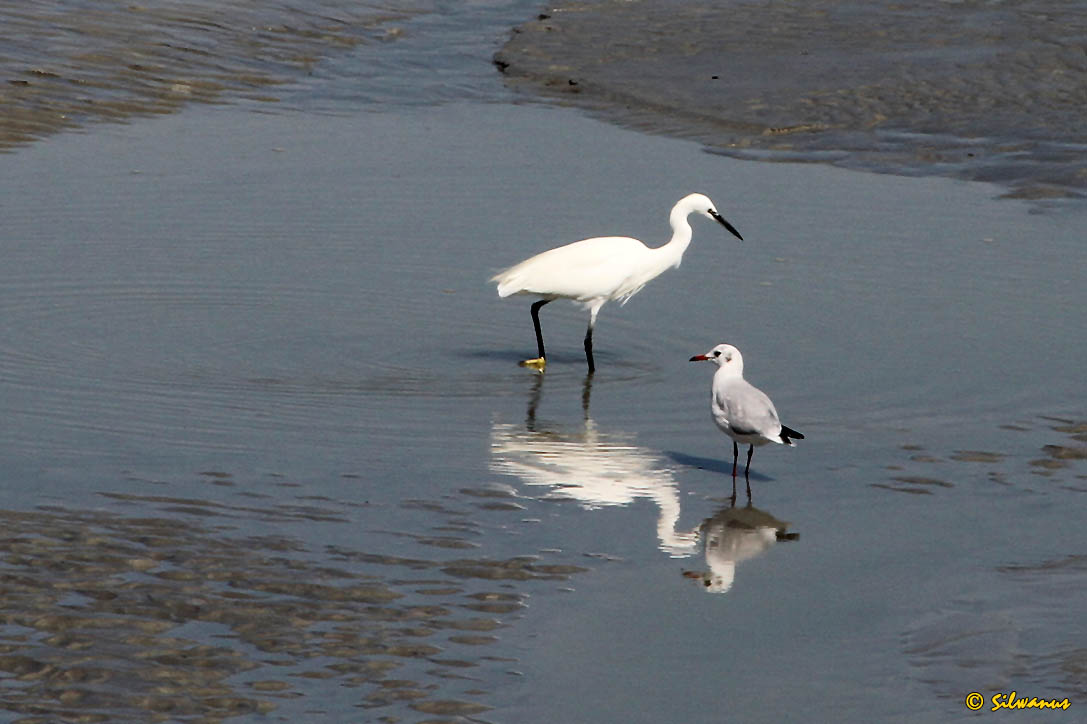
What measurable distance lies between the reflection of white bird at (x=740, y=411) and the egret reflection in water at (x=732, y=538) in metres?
0.32

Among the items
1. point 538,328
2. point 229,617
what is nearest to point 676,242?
point 538,328

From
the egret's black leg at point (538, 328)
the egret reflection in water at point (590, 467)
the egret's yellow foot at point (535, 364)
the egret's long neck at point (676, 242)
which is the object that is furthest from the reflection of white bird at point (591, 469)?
the egret's long neck at point (676, 242)

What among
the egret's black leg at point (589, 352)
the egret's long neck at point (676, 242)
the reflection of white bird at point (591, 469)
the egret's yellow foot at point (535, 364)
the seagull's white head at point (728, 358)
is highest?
the egret's long neck at point (676, 242)

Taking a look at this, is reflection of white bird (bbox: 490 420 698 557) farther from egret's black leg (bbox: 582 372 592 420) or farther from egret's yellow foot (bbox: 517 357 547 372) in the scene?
egret's yellow foot (bbox: 517 357 547 372)

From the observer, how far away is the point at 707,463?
7.99m

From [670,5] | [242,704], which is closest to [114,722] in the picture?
[242,704]

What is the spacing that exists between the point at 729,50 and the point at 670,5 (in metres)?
2.36

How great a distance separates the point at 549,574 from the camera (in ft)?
21.1

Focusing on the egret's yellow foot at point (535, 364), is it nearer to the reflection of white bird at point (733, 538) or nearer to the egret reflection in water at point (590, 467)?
the egret reflection in water at point (590, 467)

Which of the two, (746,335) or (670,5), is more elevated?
(670,5)

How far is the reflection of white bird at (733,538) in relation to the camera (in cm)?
651

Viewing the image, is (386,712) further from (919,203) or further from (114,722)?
(919,203)

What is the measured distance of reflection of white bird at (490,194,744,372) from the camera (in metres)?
10.2

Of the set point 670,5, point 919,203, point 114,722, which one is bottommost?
point 114,722
